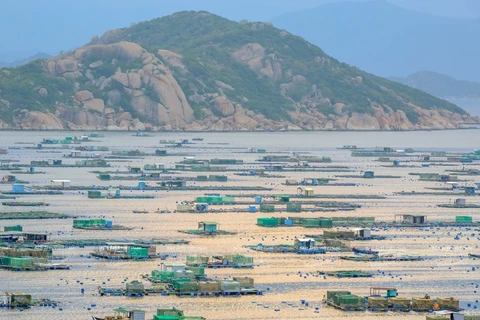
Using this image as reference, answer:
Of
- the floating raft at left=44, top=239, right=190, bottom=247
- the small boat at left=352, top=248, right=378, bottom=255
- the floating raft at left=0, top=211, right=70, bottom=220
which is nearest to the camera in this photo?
the small boat at left=352, top=248, right=378, bottom=255

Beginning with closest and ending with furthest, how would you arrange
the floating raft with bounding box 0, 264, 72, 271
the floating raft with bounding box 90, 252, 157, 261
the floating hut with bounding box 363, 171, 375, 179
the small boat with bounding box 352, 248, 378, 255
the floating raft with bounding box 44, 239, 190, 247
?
1. the floating raft with bounding box 0, 264, 72, 271
2. the floating raft with bounding box 90, 252, 157, 261
3. the small boat with bounding box 352, 248, 378, 255
4. the floating raft with bounding box 44, 239, 190, 247
5. the floating hut with bounding box 363, 171, 375, 179

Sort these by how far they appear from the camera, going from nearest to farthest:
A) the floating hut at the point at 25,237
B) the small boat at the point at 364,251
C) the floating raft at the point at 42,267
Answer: the floating raft at the point at 42,267
the small boat at the point at 364,251
the floating hut at the point at 25,237

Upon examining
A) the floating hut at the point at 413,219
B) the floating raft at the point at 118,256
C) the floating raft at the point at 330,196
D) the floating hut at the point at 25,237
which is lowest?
the floating raft at the point at 118,256

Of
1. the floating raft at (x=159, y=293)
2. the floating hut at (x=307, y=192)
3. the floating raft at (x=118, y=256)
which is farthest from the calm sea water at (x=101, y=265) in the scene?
the floating hut at (x=307, y=192)

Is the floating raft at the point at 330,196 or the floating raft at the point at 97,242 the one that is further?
the floating raft at the point at 330,196

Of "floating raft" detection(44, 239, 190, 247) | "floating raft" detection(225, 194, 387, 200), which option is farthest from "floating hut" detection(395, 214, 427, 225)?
"floating raft" detection(44, 239, 190, 247)

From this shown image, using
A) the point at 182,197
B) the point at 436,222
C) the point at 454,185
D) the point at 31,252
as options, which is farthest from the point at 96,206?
the point at 454,185

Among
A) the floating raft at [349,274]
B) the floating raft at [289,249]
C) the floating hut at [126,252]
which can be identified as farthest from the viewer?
the floating raft at [289,249]

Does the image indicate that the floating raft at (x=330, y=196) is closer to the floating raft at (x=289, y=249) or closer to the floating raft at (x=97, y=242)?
the floating raft at (x=97, y=242)

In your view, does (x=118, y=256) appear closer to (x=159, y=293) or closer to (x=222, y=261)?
(x=222, y=261)

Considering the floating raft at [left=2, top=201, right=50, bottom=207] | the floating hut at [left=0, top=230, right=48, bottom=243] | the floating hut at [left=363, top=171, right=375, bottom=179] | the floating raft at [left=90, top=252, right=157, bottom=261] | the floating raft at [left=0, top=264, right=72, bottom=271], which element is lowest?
the floating raft at [left=0, top=264, right=72, bottom=271]

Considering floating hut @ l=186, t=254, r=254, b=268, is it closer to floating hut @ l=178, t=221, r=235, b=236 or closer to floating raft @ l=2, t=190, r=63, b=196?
floating hut @ l=178, t=221, r=235, b=236

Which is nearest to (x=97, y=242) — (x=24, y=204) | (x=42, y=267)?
(x=42, y=267)
